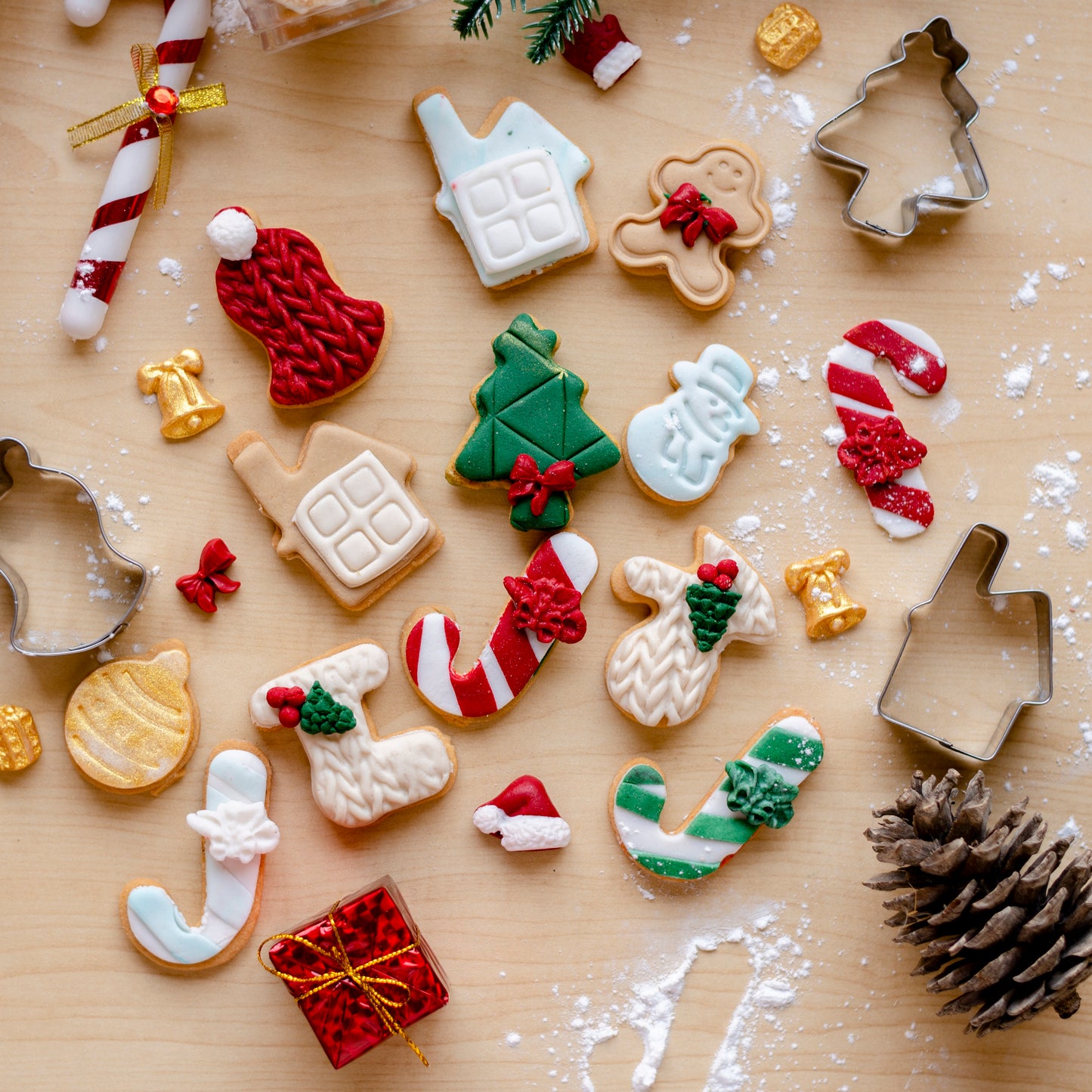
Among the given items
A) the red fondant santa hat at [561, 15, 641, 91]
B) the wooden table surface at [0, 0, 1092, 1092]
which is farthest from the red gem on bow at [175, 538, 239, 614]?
the red fondant santa hat at [561, 15, 641, 91]

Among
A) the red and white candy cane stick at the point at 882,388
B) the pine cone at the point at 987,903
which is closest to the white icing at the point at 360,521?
the red and white candy cane stick at the point at 882,388

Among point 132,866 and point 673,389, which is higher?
point 673,389

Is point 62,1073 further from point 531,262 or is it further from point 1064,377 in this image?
point 1064,377

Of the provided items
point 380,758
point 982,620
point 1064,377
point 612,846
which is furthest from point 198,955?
point 1064,377

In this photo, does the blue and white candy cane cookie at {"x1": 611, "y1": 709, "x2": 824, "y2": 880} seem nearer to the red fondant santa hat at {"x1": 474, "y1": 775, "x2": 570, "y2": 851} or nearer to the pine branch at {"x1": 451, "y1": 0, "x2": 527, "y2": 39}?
the red fondant santa hat at {"x1": 474, "y1": 775, "x2": 570, "y2": 851}

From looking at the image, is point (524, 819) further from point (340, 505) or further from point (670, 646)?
point (340, 505)
